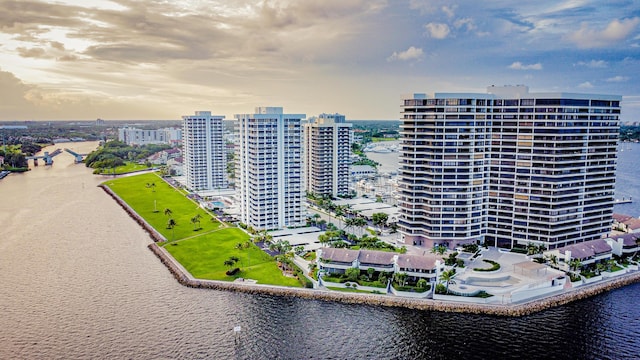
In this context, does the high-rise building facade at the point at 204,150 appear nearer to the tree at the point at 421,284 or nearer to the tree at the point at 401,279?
the tree at the point at 401,279

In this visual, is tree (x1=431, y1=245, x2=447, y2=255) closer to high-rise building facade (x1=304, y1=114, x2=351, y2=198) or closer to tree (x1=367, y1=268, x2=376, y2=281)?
tree (x1=367, y1=268, x2=376, y2=281)

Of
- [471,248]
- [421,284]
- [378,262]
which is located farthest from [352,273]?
[471,248]

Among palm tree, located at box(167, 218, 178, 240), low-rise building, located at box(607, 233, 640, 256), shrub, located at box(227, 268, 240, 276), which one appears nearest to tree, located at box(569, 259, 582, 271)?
low-rise building, located at box(607, 233, 640, 256)

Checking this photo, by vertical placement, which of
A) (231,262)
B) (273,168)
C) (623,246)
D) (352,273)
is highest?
(273,168)

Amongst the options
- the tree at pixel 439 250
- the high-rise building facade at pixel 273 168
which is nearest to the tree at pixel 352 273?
the tree at pixel 439 250

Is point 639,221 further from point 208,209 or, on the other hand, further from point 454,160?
point 208,209

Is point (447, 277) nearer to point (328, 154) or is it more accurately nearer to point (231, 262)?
point (231, 262)

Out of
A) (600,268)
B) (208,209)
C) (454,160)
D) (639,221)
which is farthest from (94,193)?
(639,221)
